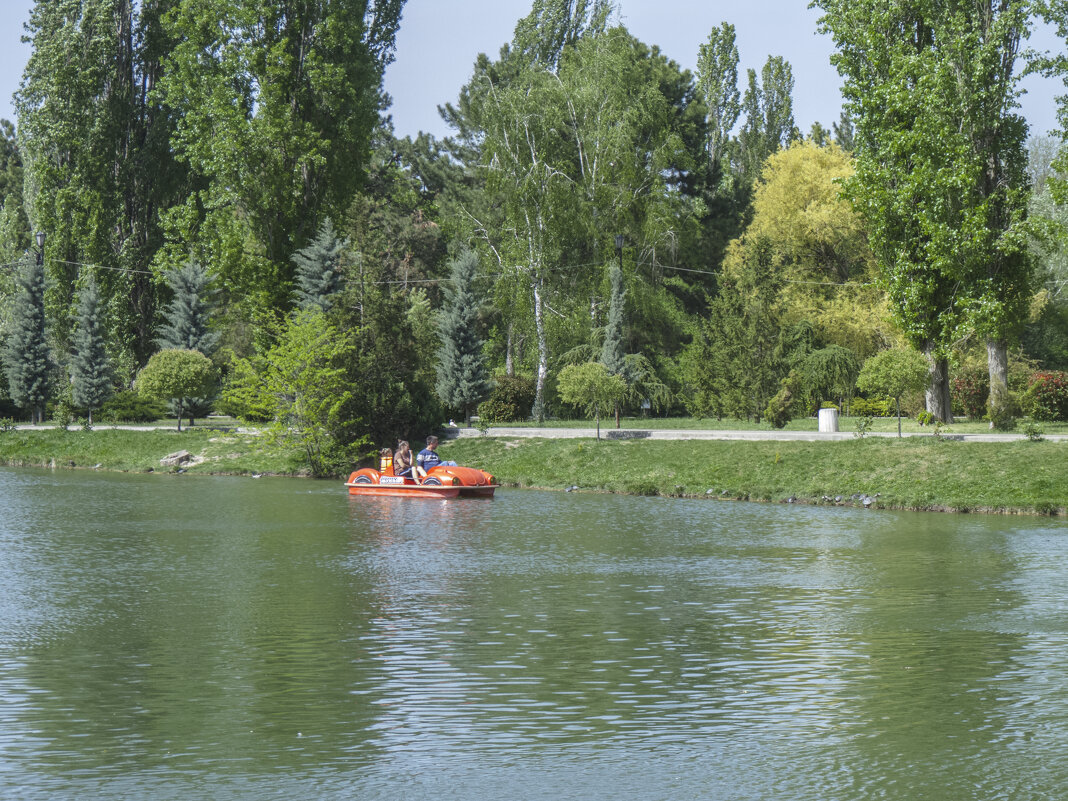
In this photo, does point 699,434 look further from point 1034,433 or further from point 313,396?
point 313,396

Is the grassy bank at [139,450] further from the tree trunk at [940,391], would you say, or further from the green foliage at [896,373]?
the tree trunk at [940,391]

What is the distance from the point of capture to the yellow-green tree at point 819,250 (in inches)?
2206

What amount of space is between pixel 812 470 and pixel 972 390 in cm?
1714

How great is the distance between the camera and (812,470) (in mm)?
34125

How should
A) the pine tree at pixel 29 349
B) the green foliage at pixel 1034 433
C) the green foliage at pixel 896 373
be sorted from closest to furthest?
the green foliage at pixel 1034 433 → the green foliage at pixel 896 373 → the pine tree at pixel 29 349

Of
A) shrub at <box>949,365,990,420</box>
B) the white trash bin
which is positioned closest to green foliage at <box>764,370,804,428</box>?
the white trash bin

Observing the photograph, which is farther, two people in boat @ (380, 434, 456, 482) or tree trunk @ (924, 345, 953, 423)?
tree trunk @ (924, 345, 953, 423)

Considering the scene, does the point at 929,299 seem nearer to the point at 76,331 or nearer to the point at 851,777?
the point at 851,777

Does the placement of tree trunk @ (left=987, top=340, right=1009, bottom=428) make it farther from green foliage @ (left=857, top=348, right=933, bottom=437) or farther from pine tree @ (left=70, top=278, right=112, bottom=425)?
pine tree @ (left=70, top=278, right=112, bottom=425)

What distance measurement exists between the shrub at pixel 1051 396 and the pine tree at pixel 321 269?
28.3 m

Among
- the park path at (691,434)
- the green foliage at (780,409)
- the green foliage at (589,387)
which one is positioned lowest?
the park path at (691,434)

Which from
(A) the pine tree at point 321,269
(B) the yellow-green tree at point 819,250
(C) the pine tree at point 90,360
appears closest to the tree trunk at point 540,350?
(B) the yellow-green tree at point 819,250

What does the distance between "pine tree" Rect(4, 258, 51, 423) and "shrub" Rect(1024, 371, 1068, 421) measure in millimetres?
47298

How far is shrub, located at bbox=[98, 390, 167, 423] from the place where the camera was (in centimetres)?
5603
